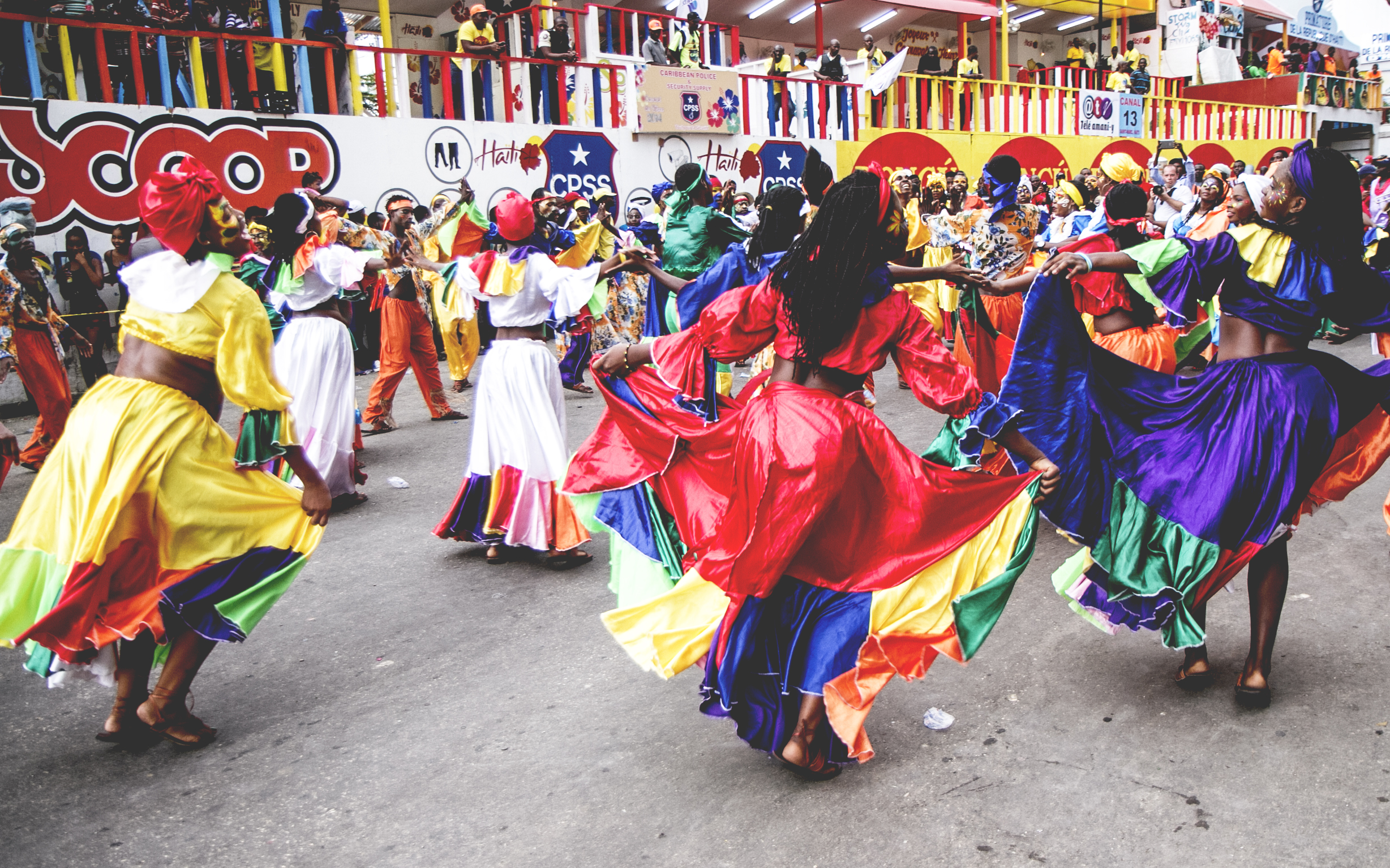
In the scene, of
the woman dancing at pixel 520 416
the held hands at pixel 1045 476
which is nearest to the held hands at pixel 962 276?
the held hands at pixel 1045 476

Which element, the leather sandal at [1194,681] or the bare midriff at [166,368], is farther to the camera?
the leather sandal at [1194,681]

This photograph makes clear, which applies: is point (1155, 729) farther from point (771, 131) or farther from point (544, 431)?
point (771, 131)

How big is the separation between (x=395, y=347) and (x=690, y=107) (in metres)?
9.17

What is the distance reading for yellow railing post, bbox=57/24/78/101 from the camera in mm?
11789

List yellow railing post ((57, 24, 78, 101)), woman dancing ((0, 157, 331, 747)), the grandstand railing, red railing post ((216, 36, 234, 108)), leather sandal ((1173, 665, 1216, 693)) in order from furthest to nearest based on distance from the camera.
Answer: the grandstand railing → red railing post ((216, 36, 234, 108)) → yellow railing post ((57, 24, 78, 101)) → leather sandal ((1173, 665, 1216, 693)) → woman dancing ((0, 157, 331, 747))

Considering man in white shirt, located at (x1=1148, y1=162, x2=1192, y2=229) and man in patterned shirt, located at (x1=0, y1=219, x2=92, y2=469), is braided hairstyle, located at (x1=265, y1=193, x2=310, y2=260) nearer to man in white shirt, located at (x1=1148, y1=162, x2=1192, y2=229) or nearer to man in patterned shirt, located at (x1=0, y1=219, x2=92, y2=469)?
man in patterned shirt, located at (x1=0, y1=219, x2=92, y2=469)

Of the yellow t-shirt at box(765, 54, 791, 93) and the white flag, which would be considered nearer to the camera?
the white flag

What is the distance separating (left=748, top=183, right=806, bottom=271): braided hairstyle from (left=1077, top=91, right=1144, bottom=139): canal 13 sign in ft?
69.8

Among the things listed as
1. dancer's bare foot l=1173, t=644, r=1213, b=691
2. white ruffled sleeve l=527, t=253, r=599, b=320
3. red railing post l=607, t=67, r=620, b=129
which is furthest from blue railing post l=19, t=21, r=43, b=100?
dancer's bare foot l=1173, t=644, r=1213, b=691

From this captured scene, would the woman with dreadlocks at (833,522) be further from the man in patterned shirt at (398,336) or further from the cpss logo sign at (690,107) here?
the cpss logo sign at (690,107)

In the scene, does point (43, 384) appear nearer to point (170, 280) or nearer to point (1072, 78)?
point (170, 280)

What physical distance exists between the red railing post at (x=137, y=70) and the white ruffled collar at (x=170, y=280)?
10.1m

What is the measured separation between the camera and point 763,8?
76.7ft

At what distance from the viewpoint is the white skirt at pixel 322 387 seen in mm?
6832
